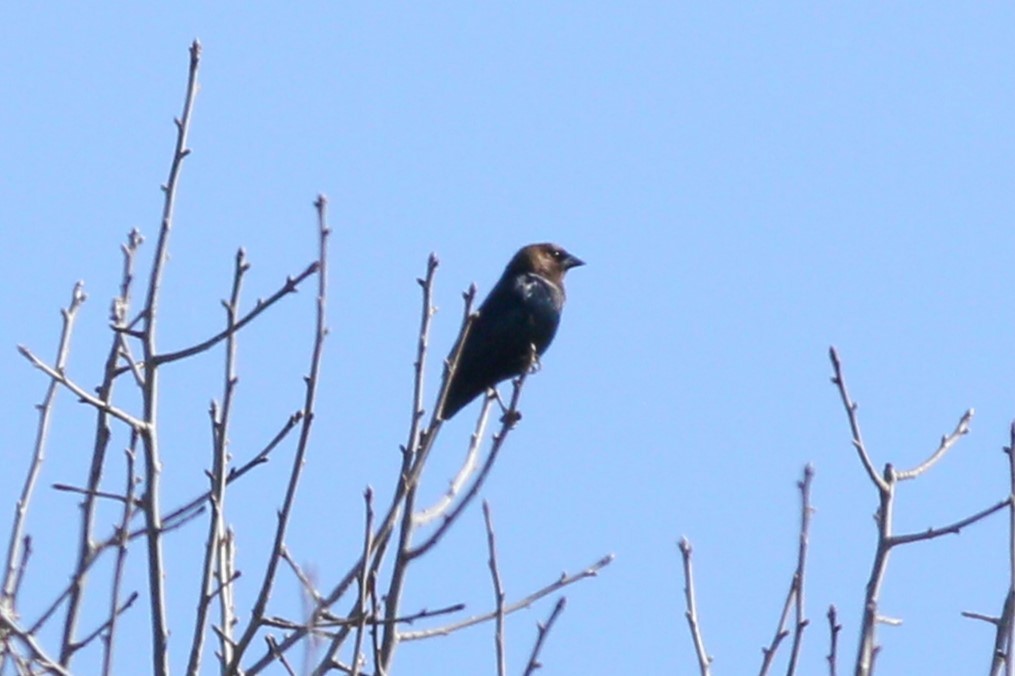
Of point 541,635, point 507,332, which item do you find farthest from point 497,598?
point 507,332

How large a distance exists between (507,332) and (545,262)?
0.97m

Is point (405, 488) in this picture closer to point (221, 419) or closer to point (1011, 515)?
point (221, 419)

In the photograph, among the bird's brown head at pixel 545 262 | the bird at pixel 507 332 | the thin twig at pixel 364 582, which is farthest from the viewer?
the bird's brown head at pixel 545 262

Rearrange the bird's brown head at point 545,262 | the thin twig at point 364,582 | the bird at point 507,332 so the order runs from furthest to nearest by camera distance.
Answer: the bird's brown head at point 545,262 → the bird at point 507,332 → the thin twig at point 364,582

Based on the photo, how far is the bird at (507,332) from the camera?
8.45 meters

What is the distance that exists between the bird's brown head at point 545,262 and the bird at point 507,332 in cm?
1

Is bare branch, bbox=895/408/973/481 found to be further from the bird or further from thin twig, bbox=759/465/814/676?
the bird

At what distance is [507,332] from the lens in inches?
337

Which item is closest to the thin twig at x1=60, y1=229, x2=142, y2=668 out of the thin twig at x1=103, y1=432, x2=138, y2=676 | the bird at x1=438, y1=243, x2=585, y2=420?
the thin twig at x1=103, y1=432, x2=138, y2=676

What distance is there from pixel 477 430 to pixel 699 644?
3.30ft

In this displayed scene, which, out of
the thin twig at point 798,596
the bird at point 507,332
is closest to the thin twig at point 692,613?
the thin twig at point 798,596

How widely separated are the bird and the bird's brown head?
0.01 metres

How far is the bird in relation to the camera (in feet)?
27.7

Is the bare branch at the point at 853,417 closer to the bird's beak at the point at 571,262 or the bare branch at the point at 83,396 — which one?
the bare branch at the point at 83,396
